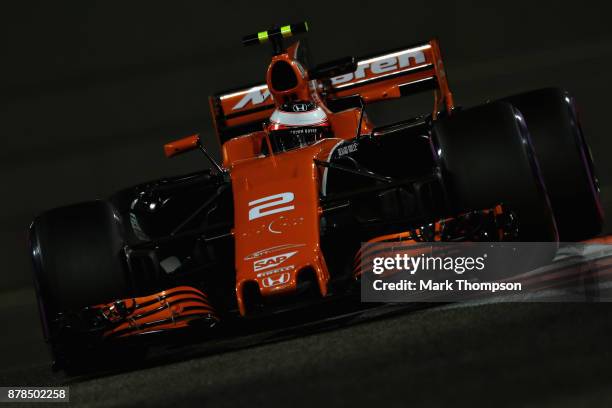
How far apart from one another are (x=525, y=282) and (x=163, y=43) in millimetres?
5300

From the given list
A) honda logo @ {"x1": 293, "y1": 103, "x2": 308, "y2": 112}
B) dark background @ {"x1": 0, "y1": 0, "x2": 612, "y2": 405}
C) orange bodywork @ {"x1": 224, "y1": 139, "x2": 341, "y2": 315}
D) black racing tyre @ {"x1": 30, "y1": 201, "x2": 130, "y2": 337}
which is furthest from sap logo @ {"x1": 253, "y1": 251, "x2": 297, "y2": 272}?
dark background @ {"x1": 0, "y1": 0, "x2": 612, "y2": 405}

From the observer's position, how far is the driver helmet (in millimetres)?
7262

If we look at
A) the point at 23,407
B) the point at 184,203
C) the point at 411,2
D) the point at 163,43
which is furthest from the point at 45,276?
the point at 411,2

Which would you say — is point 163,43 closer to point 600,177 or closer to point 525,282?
point 600,177

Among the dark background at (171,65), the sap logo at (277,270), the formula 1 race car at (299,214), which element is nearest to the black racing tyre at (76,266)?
the formula 1 race car at (299,214)

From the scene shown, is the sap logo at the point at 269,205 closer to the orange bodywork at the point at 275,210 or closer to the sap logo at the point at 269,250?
the orange bodywork at the point at 275,210

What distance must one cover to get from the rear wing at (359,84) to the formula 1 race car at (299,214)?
108cm

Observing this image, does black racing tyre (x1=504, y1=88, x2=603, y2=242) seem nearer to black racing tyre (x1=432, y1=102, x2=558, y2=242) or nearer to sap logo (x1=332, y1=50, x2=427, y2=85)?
black racing tyre (x1=432, y1=102, x2=558, y2=242)

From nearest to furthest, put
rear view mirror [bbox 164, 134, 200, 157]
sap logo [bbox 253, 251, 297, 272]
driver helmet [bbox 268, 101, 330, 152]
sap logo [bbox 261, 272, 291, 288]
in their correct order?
sap logo [bbox 261, 272, 291, 288], sap logo [bbox 253, 251, 297, 272], driver helmet [bbox 268, 101, 330, 152], rear view mirror [bbox 164, 134, 200, 157]

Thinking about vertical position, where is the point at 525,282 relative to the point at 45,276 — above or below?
below

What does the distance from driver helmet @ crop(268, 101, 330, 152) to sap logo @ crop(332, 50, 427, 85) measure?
1.32 metres

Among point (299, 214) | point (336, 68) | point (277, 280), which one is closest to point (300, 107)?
point (336, 68)

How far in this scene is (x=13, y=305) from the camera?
9.23 meters

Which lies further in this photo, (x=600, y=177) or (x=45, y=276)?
(x=600, y=177)
